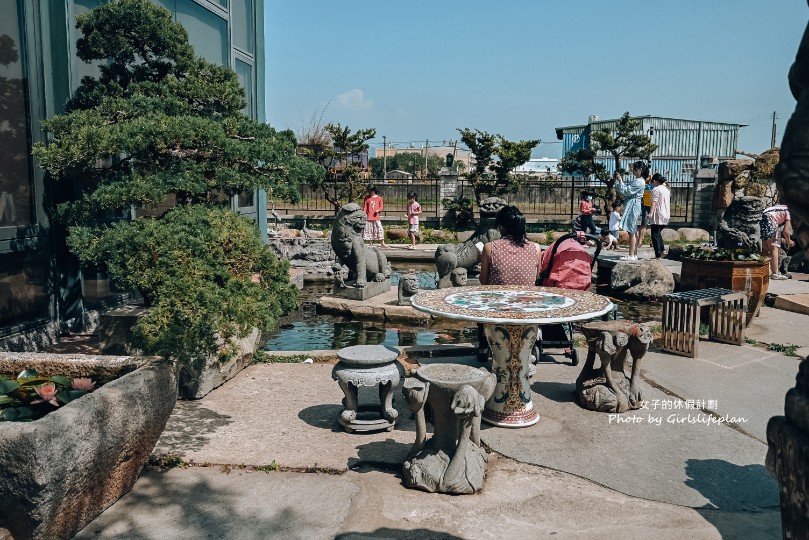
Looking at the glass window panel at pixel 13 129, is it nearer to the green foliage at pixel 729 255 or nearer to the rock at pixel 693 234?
the green foliage at pixel 729 255

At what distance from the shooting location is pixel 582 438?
449 cm

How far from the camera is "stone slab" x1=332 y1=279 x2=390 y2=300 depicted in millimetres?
9352

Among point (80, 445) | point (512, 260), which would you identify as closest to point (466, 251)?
point (512, 260)

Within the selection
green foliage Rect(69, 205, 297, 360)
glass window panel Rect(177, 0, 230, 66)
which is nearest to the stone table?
green foliage Rect(69, 205, 297, 360)

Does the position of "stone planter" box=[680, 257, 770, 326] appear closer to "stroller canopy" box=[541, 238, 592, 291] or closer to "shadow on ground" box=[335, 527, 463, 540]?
"stroller canopy" box=[541, 238, 592, 291]

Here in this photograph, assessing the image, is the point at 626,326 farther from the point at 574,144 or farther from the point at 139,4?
the point at 574,144

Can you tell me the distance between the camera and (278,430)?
179 inches

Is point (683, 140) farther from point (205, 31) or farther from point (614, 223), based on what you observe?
point (205, 31)

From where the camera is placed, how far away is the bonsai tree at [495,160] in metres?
→ 20.5

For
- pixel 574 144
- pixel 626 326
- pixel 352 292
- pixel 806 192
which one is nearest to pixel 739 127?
pixel 574 144

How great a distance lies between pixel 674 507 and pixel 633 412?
4.90 ft

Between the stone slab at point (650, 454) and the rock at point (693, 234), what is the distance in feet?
48.0

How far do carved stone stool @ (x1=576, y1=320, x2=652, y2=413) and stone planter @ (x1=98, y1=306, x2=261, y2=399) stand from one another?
2.68 metres

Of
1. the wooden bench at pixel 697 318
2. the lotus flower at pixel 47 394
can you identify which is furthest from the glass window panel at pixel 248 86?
the lotus flower at pixel 47 394
